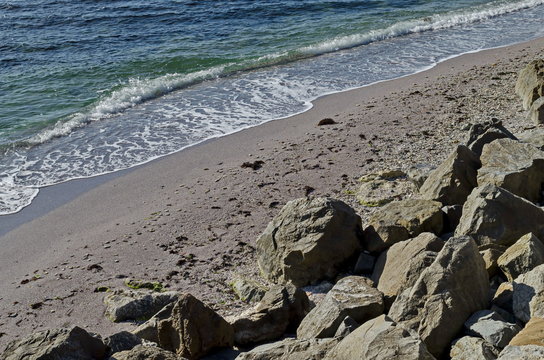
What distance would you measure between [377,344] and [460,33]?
19909 mm

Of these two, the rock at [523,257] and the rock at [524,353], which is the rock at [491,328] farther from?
the rock at [523,257]

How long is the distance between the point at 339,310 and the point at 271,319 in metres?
0.93

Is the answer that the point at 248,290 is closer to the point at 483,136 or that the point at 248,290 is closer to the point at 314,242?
the point at 314,242

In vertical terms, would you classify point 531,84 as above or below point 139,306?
above

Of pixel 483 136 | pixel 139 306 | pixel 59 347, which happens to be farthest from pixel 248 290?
pixel 483 136

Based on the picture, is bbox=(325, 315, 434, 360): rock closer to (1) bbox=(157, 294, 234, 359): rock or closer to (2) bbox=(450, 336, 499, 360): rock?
(2) bbox=(450, 336, 499, 360): rock

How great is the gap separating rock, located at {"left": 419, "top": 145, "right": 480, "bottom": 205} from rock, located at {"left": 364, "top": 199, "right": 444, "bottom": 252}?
0.50m

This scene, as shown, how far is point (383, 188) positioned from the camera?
10.4m

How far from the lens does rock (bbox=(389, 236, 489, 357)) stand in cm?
603

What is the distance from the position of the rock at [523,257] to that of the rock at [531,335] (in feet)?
3.93

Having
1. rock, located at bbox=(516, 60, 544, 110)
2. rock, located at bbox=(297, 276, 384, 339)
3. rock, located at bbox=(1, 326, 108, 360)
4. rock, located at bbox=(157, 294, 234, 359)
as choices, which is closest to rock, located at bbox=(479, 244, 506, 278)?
rock, located at bbox=(297, 276, 384, 339)

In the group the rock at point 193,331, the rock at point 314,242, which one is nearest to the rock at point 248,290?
the rock at point 314,242

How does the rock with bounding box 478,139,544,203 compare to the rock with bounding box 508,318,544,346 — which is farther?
the rock with bounding box 478,139,544,203

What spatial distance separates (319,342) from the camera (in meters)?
5.95
